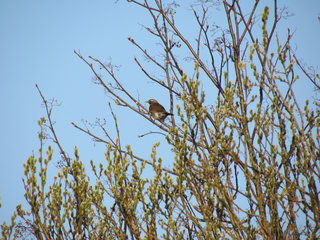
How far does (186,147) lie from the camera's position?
3668 mm

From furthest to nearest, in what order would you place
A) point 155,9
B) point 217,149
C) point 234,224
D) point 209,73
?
point 155,9, point 209,73, point 217,149, point 234,224

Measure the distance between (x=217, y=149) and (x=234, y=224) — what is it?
778mm

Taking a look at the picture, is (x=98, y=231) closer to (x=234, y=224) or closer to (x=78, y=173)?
(x=78, y=173)

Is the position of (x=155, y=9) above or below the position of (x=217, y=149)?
above

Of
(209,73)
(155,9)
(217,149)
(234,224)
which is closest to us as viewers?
(234,224)

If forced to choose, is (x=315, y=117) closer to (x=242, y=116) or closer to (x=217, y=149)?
(x=242, y=116)

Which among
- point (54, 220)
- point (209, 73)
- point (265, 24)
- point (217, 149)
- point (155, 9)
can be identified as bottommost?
point (54, 220)

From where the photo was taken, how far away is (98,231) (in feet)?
12.6

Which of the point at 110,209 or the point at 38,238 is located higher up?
the point at 110,209

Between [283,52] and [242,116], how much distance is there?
2.56ft

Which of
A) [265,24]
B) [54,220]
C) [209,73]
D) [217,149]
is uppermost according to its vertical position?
[209,73]

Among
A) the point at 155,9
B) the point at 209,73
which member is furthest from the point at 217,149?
the point at 155,9

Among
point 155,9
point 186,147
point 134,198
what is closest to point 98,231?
point 134,198

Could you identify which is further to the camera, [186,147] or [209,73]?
[209,73]
